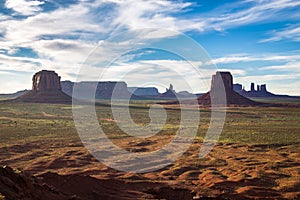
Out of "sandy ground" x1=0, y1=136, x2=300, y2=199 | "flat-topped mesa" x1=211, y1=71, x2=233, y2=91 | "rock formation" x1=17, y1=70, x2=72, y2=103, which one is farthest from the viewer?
"flat-topped mesa" x1=211, y1=71, x2=233, y2=91

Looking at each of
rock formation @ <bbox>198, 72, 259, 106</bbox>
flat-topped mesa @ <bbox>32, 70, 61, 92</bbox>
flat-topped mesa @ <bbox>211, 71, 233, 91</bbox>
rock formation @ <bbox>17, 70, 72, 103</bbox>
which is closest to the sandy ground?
rock formation @ <bbox>17, 70, 72, 103</bbox>

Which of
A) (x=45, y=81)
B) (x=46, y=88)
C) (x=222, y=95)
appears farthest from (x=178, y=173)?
(x=222, y=95)

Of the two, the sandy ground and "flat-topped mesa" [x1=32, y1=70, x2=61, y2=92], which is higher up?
"flat-topped mesa" [x1=32, y1=70, x2=61, y2=92]

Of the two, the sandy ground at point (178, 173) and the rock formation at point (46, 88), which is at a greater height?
the rock formation at point (46, 88)

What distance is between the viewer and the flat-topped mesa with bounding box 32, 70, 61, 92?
142750mm

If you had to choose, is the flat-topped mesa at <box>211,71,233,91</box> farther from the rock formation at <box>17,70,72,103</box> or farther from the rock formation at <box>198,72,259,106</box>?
the rock formation at <box>17,70,72,103</box>

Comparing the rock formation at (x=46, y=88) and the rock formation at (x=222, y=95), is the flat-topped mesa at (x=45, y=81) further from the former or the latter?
the rock formation at (x=222, y=95)

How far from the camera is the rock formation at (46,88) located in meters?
133

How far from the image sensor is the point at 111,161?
3167cm

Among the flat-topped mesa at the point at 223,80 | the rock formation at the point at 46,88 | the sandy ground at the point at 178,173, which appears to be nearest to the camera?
the sandy ground at the point at 178,173

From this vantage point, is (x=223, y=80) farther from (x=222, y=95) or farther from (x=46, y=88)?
(x=46, y=88)

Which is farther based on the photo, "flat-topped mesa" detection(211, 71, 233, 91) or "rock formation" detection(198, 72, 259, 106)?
"flat-topped mesa" detection(211, 71, 233, 91)

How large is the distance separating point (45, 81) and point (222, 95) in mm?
83952

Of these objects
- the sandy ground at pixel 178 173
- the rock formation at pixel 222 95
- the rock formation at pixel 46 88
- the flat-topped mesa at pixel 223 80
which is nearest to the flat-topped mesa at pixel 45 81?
the rock formation at pixel 46 88
